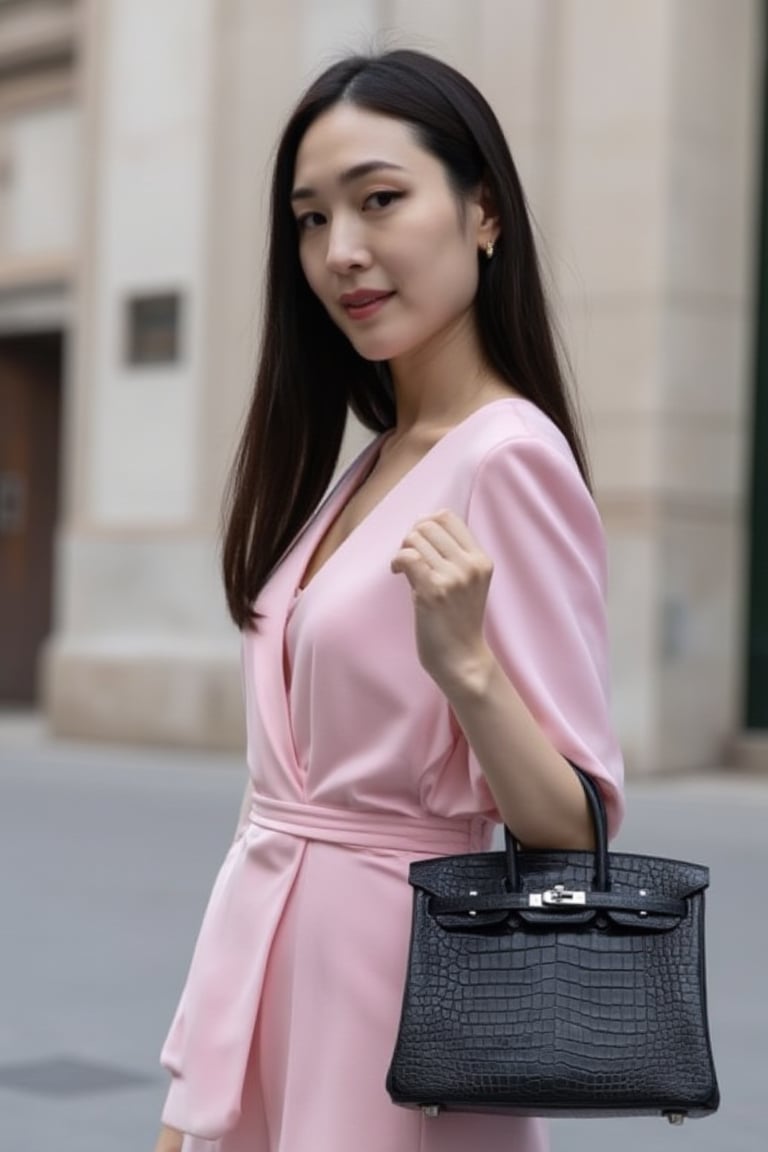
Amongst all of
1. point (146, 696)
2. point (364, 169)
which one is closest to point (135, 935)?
point (364, 169)

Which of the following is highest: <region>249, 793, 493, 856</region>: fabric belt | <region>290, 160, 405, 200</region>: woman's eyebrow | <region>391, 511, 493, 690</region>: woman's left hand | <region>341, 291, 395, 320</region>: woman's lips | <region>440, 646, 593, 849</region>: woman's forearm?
<region>290, 160, 405, 200</region>: woman's eyebrow

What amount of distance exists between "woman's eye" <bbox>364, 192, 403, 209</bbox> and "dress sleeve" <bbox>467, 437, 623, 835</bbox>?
0.88ft

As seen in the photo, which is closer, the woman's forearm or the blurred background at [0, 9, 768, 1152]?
the woman's forearm

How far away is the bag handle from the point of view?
1.78 meters

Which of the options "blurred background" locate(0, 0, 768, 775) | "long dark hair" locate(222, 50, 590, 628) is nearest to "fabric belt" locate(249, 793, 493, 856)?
"long dark hair" locate(222, 50, 590, 628)

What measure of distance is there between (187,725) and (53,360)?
520 centimetres

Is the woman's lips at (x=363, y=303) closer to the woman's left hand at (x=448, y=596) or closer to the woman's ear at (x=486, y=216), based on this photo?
the woman's ear at (x=486, y=216)

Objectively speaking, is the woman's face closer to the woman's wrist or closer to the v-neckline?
the v-neckline

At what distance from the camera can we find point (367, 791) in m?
1.95

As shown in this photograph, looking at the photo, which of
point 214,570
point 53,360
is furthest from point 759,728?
point 53,360

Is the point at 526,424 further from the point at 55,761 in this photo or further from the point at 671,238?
the point at 55,761

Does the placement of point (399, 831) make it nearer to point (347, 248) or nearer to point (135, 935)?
point (347, 248)

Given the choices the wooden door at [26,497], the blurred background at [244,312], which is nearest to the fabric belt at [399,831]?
the blurred background at [244,312]

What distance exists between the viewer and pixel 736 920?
7586mm
